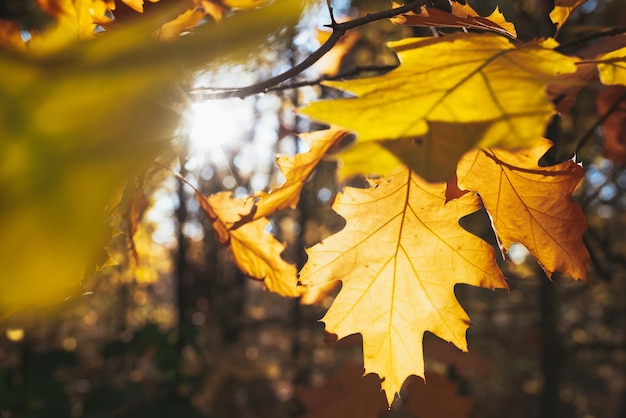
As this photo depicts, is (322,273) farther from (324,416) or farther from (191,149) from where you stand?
(324,416)

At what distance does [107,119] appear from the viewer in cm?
36

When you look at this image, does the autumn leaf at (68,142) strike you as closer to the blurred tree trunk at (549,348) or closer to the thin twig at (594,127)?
A: the thin twig at (594,127)

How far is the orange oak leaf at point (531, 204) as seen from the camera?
815mm

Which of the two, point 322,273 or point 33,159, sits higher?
point 33,159

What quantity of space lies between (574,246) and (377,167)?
538 mm

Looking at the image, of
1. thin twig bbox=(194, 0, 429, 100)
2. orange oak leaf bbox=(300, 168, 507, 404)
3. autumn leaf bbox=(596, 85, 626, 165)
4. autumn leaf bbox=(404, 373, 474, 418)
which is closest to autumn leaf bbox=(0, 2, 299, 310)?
thin twig bbox=(194, 0, 429, 100)

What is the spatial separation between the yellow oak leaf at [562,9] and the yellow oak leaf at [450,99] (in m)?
0.29

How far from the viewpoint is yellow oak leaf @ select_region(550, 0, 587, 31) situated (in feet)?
2.73

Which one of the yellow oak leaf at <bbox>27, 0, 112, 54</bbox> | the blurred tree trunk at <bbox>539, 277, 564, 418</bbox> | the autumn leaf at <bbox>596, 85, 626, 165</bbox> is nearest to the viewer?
the yellow oak leaf at <bbox>27, 0, 112, 54</bbox>

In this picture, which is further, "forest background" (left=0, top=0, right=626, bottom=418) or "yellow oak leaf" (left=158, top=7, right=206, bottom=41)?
"yellow oak leaf" (left=158, top=7, right=206, bottom=41)

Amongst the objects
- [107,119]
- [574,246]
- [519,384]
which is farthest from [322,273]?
[519,384]

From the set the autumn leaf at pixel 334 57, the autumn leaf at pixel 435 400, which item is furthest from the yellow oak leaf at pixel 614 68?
the autumn leaf at pixel 435 400

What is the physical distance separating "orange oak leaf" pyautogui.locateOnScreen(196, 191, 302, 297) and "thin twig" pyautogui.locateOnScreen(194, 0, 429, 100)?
28cm

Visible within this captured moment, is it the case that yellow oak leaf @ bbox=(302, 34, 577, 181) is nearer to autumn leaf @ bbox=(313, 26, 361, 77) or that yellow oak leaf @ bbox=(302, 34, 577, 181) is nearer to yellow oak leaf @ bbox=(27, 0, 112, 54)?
yellow oak leaf @ bbox=(27, 0, 112, 54)
